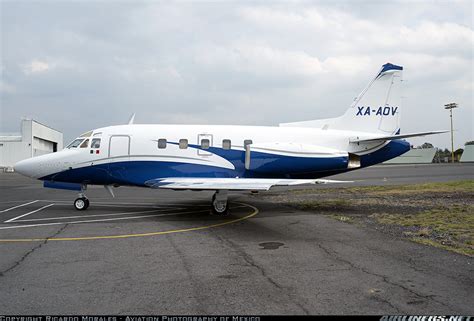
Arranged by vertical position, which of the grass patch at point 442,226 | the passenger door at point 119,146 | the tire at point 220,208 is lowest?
the grass patch at point 442,226

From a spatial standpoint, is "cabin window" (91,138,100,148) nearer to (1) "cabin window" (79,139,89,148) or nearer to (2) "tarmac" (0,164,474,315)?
(1) "cabin window" (79,139,89,148)

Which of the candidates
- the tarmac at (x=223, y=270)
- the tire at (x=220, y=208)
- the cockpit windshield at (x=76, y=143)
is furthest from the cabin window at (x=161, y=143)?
the tarmac at (x=223, y=270)

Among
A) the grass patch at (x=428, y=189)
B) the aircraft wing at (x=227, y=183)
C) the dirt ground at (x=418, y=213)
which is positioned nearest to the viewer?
the dirt ground at (x=418, y=213)

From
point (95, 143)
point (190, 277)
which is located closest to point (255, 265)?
point (190, 277)

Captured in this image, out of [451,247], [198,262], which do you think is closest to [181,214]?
[198,262]

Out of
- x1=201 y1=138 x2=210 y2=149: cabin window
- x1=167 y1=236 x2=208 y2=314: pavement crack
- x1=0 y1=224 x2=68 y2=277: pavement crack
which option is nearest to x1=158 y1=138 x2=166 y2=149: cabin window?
x1=201 y1=138 x2=210 y2=149: cabin window

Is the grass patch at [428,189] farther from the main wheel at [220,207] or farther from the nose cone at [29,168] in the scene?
the nose cone at [29,168]

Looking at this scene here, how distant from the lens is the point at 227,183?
12.9 metres

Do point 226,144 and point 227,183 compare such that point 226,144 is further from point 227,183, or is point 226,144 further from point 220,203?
point 227,183

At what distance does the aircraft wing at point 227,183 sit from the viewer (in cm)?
1159

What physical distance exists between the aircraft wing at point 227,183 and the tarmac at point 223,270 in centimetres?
124

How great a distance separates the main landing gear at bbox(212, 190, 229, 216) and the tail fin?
21.8 ft

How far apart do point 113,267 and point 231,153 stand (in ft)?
29.4

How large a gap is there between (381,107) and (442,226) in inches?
281
